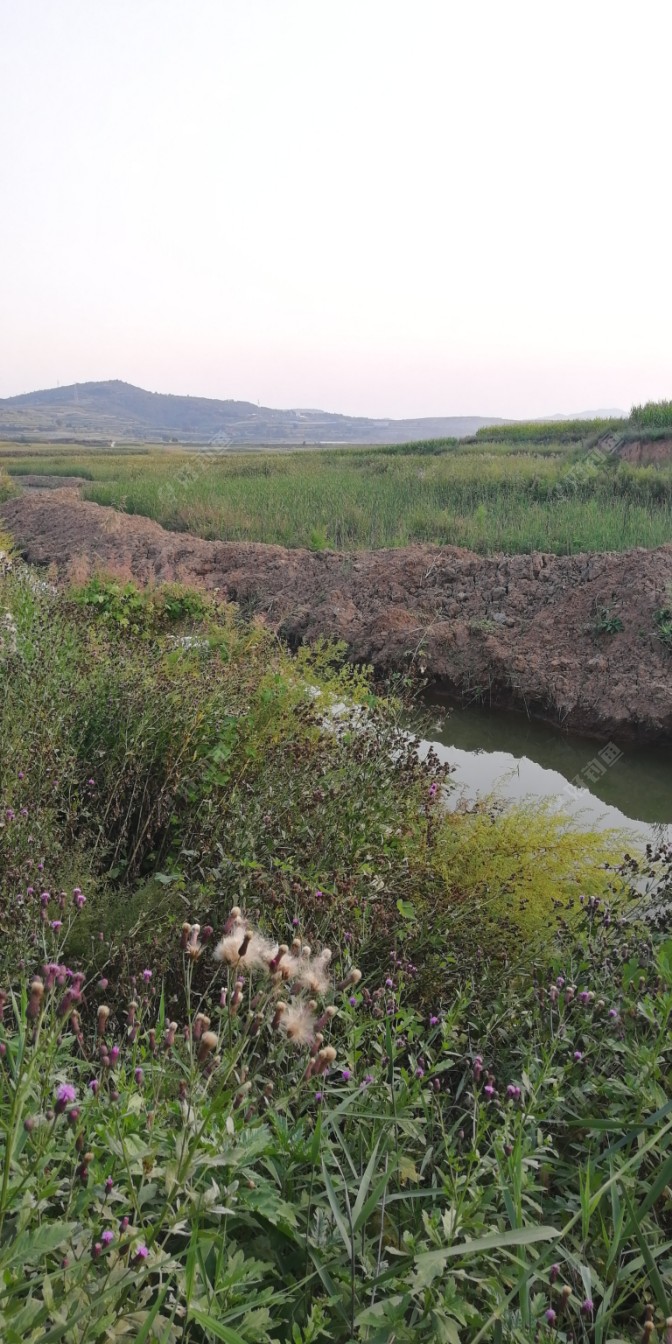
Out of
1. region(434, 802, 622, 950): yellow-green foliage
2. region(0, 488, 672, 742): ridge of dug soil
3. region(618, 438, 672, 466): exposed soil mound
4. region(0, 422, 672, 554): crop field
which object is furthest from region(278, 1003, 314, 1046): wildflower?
region(618, 438, 672, 466): exposed soil mound

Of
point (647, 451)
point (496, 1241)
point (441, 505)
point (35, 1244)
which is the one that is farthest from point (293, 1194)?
point (647, 451)

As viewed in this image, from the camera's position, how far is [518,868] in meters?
4.34

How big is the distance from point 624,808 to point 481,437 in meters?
34.5

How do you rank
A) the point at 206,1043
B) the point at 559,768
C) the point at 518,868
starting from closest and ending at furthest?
the point at 206,1043, the point at 518,868, the point at 559,768

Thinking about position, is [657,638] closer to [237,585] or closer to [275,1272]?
[237,585]

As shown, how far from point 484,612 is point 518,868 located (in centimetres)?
644

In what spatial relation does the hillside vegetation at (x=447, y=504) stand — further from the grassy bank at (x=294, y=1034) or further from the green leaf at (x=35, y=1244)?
the green leaf at (x=35, y=1244)

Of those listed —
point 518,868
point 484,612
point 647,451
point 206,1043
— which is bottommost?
point 518,868

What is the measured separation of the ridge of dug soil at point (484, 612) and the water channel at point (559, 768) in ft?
0.87

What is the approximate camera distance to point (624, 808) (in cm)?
712

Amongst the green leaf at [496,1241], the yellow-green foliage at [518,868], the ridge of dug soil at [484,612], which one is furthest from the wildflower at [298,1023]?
the ridge of dug soil at [484,612]

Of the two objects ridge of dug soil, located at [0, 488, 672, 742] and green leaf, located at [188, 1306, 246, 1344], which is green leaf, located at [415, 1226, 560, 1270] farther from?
ridge of dug soil, located at [0, 488, 672, 742]

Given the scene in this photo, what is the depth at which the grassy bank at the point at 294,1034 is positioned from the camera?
161cm

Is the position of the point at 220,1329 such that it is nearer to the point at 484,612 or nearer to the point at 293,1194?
the point at 293,1194
